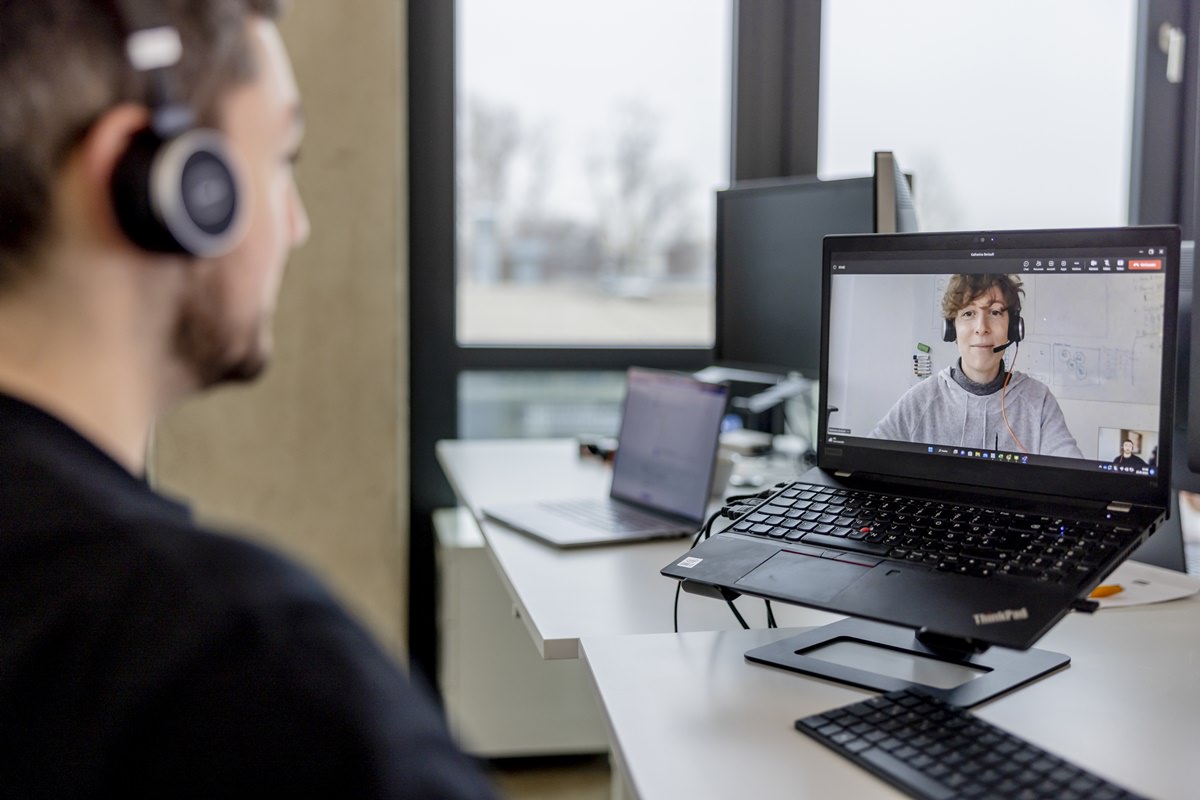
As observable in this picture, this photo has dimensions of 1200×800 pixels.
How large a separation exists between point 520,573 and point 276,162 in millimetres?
908

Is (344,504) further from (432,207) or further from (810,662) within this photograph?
(810,662)

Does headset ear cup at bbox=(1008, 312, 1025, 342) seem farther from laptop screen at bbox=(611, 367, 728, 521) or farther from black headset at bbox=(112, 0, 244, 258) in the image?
black headset at bbox=(112, 0, 244, 258)

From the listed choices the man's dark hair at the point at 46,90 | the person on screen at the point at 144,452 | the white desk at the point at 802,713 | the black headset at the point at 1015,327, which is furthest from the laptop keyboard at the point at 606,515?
the man's dark hair at the point at 46,90

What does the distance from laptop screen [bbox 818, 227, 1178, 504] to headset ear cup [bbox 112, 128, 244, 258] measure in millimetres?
860

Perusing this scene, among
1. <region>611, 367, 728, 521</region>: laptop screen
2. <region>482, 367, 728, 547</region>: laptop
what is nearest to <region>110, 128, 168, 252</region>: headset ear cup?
<region>482, 367, 728, 547</region>: laptop

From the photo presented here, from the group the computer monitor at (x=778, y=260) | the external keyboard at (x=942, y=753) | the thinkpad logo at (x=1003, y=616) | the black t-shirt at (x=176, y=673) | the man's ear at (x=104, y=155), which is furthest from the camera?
the computer monitor at (x=778, y=260)

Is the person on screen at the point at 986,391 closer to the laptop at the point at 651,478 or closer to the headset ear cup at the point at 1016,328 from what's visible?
the headset ear cup at the point at 1016,328

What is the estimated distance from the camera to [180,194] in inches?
19.9

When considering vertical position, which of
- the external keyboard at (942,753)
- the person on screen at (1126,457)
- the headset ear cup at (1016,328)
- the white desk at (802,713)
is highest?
the headset ear cup at (1016,328)

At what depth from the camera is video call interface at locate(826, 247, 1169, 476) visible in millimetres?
1117

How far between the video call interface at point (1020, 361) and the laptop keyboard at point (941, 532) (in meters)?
0.08

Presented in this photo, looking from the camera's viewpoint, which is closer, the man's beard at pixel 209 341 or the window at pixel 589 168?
the man's beard at pixel 209 341

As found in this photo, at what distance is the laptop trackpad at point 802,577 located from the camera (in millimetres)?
1030

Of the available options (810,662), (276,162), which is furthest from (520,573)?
(276,162)
